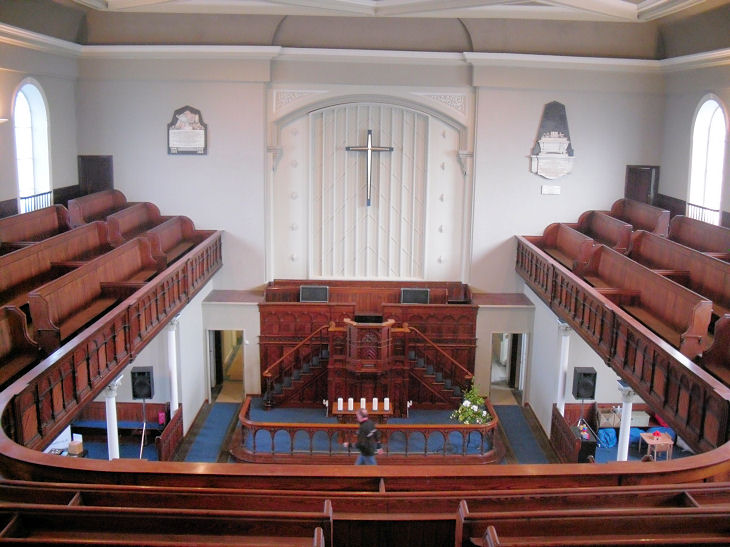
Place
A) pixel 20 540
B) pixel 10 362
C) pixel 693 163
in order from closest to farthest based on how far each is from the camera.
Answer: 1. pixel 20 540
2. pixel 10 362
3. pixel 693 163

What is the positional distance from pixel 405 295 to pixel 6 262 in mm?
8675

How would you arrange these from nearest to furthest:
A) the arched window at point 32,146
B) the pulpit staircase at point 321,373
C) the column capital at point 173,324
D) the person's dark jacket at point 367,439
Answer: the person's dark jacket at point 367,439 → the column capital at point 173,324 → the arched window at point 32,146 → the pulpit staircase at point 321,373

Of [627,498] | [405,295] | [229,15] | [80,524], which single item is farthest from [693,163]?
[80,524]

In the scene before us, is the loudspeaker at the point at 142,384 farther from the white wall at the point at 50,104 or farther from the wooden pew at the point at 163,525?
the wooden pew at the point at 163,525

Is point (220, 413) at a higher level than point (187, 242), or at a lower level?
lower

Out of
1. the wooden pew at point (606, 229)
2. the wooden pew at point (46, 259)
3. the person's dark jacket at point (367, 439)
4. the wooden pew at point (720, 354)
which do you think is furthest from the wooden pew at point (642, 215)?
the wooden pew at point (46, 259)

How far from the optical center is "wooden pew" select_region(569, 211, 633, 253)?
14219 mm

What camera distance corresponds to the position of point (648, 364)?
9.52 metres

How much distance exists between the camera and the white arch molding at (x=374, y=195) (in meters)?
17.2

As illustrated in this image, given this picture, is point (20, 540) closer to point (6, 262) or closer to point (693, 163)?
point (6, 262)

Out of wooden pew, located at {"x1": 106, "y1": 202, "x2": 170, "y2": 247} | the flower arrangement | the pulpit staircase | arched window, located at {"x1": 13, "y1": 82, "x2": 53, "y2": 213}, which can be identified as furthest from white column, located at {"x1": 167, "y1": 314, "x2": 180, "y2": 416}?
the flower arrangement

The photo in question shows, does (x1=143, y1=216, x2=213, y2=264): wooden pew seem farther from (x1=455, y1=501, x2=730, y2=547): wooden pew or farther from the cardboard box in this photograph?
(x1=455, y1=501, x2=730, y2=547): wooden pew

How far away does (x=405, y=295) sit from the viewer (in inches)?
664

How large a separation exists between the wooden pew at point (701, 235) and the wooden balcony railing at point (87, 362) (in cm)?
883
